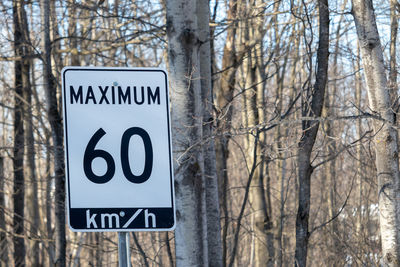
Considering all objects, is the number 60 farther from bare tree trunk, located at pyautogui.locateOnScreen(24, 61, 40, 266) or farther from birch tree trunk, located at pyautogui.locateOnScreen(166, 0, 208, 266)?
bare tree trunk, located at pyautogui.locateOnScreen(24, 61, 40, 266)

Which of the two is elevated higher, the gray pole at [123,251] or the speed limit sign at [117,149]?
the speed limit sign at [117,149]

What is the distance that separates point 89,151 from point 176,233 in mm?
2528

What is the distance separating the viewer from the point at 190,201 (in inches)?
204

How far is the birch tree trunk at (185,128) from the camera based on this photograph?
5.14 metres

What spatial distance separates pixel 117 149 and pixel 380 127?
4903mm

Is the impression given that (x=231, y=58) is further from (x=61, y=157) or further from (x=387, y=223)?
(x=387, y=223)

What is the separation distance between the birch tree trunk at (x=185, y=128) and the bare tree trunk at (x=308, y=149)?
258cm

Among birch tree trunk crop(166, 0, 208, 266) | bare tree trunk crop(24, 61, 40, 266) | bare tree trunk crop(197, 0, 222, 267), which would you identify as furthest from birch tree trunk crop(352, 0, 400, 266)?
bare tree trunk crop(24, 61, 40, 266)

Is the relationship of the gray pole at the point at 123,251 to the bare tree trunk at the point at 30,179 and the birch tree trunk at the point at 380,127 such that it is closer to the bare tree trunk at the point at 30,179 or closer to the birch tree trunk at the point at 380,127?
the birch tree trunk at the point at 380,127

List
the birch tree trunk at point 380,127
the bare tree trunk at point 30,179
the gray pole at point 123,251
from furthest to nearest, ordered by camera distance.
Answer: the bare tree trunk at point 30,179, the birch tree trunk at point 380,127, the gray pole at point 123,251

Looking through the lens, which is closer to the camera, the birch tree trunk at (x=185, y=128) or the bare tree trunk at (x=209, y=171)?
the birch tree trunk at (x=185, y=128)

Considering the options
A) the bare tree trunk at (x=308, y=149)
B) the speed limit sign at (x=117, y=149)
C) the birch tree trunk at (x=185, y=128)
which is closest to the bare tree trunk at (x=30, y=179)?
the bare tree trunk at (x=308, y=149)

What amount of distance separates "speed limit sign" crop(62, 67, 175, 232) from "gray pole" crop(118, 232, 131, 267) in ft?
0.14

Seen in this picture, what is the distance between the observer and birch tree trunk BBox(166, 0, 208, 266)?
5.14 metres
